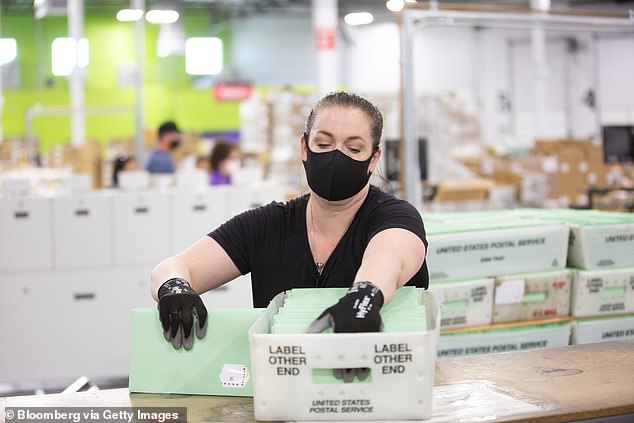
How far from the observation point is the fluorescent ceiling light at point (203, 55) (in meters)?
22.9

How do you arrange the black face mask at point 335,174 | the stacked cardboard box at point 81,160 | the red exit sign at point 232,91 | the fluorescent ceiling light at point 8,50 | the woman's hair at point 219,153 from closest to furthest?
the black face mask at point 335,174 < the woman's hair at point 219,153 < the stacked cardboard box at point 81,160 < the fluorescent ceiling light at point 8,50 < the red exit sign at point 232,91

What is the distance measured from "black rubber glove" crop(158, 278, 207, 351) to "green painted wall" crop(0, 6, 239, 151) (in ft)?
68.8

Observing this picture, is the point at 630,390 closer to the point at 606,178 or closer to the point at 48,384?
the point at 48,384

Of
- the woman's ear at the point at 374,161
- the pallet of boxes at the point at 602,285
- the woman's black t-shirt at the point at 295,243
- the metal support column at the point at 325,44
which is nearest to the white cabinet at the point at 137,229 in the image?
the pallet of boxes at the point at 602,285

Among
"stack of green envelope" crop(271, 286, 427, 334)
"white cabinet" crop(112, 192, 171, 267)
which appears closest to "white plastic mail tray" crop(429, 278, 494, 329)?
"stack of green envelope" crop(271, 286, 427, 334)

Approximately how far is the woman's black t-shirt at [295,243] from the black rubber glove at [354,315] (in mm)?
490

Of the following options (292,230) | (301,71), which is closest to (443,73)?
(301,71)

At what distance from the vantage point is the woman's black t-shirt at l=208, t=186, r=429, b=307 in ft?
7.75

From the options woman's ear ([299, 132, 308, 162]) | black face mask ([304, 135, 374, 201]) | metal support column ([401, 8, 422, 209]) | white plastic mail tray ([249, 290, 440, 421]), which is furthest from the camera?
metal support column ([401, 8, 422, 209])

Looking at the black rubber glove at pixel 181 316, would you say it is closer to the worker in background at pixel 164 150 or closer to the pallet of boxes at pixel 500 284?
the pallet of boxes at pixel 500 284

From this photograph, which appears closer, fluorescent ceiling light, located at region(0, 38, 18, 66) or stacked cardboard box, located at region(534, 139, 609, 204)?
stacked cardboard box, located at region(534, 139, 609, 204)

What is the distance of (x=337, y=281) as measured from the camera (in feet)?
7.75

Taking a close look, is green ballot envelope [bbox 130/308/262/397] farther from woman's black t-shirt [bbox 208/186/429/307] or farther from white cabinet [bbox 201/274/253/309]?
white cabinet [bbox 201/274/253/309]

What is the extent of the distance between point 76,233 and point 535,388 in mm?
4848
